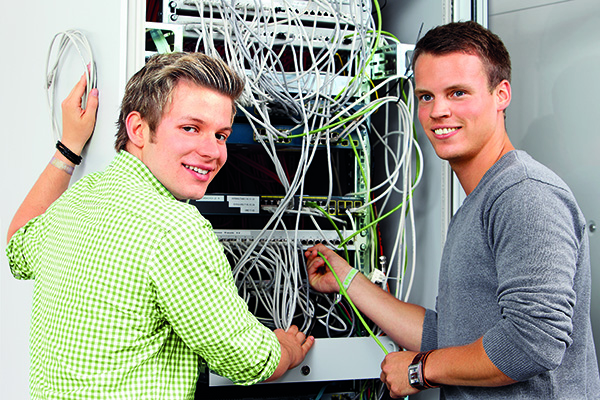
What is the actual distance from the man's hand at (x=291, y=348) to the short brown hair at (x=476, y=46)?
0.72 metres

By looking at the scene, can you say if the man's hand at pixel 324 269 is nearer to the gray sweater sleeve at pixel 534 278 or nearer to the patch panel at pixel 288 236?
the patch panel at pixel 288 236

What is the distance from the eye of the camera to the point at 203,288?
847 millimetres

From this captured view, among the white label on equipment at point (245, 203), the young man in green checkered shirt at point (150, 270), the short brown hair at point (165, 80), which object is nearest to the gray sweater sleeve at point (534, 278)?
the young man in green checkered shirt at point (150, 270)

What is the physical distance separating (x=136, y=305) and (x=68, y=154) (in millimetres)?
563

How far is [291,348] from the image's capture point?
1210mm

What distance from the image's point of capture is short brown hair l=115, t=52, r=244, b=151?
0.96 metres

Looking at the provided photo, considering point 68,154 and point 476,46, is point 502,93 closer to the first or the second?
point 476,46

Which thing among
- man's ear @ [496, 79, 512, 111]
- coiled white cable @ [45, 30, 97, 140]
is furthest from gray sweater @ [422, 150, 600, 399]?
coiled white cable @ [45, 30, 97, 140]

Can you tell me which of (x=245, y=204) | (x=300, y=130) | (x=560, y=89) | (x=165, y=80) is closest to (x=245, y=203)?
(x=245, y=204)

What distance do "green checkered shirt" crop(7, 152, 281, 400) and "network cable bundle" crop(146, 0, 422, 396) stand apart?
46cm

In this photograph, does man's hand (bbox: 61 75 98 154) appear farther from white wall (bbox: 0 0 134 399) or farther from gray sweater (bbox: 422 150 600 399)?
gray sweater (bbox: 422 150 600 399)

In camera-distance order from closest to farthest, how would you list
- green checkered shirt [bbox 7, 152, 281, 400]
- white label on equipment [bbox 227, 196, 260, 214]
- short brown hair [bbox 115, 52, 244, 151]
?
1. green checkered shirt [bbox 7, 152, 281, 400]
2. short brown hair [bbox 115, 52, 244, 151]
3. white label on equipment [bbox 227, 196, 260, 214]

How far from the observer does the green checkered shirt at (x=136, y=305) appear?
0.83m

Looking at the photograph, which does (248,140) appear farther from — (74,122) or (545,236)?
(545,236)
